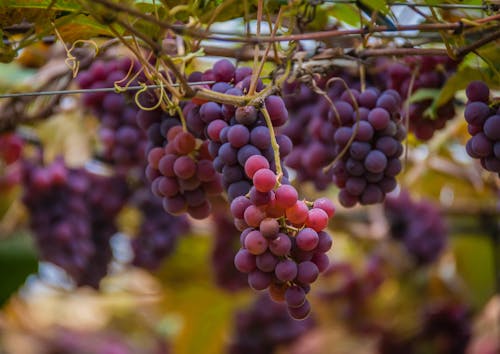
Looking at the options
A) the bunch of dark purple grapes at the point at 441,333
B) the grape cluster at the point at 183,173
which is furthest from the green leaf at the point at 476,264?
the grape cluster at the point at 183,173

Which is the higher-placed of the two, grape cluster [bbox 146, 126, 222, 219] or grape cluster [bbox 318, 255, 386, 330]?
grape cluster [bbox 318, 255, 386, 330]

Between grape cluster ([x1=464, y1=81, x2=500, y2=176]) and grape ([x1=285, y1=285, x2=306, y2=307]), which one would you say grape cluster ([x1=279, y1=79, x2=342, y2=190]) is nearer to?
grape cluster ([x1=464, y1=81, x2=500, y2=176])

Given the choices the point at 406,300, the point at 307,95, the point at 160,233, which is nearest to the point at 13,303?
the point at 160,233

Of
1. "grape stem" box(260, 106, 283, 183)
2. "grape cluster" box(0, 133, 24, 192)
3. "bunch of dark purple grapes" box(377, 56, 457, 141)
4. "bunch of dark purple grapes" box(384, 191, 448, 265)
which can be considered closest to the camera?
"grape stem" box(260, 106, 283, 183)

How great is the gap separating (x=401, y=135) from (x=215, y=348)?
203 centimetres

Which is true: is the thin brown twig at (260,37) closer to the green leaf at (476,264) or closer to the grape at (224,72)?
the grape at (224,72)

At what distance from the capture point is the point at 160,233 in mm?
2090

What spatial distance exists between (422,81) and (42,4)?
1.79ft

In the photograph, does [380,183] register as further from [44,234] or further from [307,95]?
[44,234]

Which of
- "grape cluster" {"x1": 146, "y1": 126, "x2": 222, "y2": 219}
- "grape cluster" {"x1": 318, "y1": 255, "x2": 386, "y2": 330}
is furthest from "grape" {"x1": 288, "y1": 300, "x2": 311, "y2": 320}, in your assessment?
"grape cluster" {"x1": 318, "y1": 255, "x2": 386, "y2": 330}

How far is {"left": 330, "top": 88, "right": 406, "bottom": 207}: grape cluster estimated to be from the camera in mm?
936

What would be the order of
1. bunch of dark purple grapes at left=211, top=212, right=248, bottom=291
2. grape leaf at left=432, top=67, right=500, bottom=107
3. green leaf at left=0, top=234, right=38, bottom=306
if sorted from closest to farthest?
grape leaf at left=432, top=67, right=500, bottom=107
green leaf at left=0, top=234, right=38, bottom=306
bunch of dark purple grapes at left=211, top=212, right=248, bottom=291

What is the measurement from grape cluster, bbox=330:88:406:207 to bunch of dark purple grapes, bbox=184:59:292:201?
16 cm

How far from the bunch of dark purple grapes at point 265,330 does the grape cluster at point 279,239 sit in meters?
1.73
